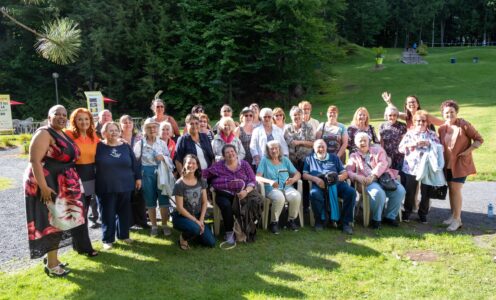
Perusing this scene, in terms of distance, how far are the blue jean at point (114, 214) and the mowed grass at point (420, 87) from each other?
1099cm

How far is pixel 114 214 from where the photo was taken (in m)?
4.97

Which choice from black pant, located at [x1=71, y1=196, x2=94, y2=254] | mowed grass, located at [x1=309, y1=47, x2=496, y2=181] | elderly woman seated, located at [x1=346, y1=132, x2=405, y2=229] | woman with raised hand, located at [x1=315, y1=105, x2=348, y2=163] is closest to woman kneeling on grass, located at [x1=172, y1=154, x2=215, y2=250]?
black pant, located at [x1=71, y1=196, x2=94, y2=254]

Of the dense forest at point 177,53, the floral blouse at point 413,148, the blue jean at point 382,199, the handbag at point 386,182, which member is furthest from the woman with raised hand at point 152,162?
the dense forest at point 177,53

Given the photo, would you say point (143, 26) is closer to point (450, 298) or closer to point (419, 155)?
point (419, 155)

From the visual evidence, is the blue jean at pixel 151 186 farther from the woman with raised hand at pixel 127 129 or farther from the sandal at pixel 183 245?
the sandal at pixel 183 245

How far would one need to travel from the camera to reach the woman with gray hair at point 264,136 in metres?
6.00

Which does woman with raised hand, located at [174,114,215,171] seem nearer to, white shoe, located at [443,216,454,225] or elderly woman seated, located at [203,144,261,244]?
elderly woman seated, located at [203,144,261,244]

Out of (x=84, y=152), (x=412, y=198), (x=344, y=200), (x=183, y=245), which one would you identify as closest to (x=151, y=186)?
(x=183, y=245)

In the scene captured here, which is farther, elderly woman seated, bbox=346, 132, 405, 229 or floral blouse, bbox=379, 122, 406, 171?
floral blouse, bbox=379, 122, 406, 171

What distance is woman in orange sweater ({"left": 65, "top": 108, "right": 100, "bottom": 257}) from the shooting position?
15.4ft

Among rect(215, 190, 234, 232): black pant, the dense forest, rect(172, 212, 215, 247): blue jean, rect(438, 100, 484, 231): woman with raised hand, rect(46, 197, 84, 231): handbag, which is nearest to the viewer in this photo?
rect(46, 197, 84, 231): handbag

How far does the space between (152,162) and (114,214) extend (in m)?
0.89

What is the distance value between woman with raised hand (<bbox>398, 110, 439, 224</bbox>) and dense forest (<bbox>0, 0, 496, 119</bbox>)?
1823 cm

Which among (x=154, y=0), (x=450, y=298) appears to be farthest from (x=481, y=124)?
(x=154, y=0)
